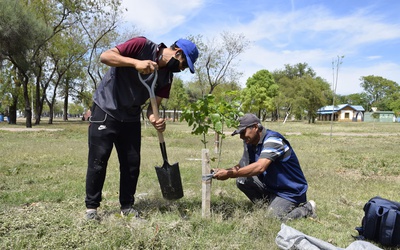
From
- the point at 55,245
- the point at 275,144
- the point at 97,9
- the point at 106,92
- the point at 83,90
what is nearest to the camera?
the point at 55,245

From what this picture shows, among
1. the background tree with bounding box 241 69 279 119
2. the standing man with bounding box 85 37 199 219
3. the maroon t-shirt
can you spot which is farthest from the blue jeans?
the background tree with bounding box 241 69 279 119

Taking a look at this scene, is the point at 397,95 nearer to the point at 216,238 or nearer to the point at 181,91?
the point at 181,91

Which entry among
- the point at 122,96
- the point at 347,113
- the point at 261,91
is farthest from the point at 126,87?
the point at 347,113

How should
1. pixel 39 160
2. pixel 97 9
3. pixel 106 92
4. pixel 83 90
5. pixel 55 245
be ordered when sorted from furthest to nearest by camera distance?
pixel 83 90 < pixel 97 9 < pixel 39 160 < pixel 106 92 < pixel 55 245

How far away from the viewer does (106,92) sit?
3348 millimetres

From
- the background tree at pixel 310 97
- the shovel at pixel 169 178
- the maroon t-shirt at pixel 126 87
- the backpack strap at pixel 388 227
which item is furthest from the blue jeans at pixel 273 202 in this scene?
the background tree at pixel 310 97

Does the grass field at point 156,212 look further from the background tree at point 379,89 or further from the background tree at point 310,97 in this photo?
the background tree at point 379,89

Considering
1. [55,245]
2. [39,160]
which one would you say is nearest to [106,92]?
[55,245]

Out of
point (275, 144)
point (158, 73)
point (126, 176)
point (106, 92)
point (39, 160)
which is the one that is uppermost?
point (158, 73)

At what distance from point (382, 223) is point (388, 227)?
6cm

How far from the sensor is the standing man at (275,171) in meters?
3.65

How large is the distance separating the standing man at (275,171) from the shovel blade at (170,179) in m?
0.45

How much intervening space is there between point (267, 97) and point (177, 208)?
4813cm

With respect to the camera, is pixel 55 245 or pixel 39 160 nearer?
pixel 55 245
